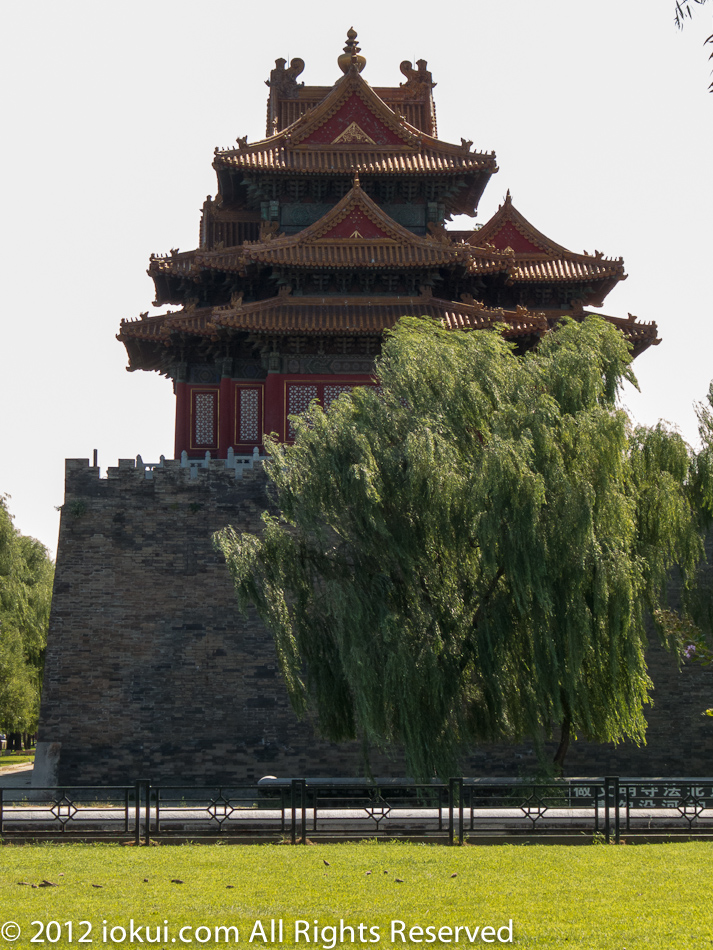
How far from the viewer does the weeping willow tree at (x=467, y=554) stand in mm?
12297

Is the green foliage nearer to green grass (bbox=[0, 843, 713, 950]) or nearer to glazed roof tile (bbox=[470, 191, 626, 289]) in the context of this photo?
glazed roof tile (bbox=[470, 191, 626, 289])

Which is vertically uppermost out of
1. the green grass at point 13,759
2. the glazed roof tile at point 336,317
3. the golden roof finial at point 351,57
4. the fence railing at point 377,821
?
the golden roof finial at point 351,57

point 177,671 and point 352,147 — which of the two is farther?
point 352,147

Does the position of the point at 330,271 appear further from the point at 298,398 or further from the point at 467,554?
the point at 467,554

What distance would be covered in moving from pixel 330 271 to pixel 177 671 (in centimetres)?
715

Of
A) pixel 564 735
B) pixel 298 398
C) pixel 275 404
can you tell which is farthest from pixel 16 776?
pixel 564 735

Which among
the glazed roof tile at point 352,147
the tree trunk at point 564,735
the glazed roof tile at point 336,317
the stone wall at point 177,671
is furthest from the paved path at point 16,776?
the glazed roof tile at point 352,147

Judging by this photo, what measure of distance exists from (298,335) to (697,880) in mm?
12243

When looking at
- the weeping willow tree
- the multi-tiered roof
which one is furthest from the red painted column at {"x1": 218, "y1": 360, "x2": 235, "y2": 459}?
the weeping willow tree

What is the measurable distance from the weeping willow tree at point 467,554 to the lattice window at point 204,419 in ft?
22.1

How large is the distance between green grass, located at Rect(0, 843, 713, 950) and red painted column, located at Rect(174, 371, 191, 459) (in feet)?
34.6

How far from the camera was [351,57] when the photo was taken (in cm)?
2236

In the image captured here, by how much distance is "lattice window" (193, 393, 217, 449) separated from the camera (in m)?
20.0

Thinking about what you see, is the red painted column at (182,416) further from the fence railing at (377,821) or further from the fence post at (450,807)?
the fence post at (450,807)
